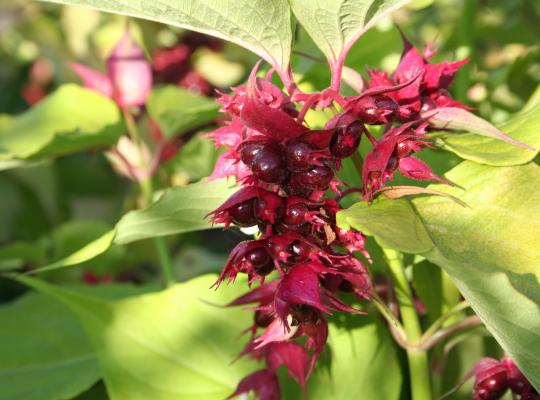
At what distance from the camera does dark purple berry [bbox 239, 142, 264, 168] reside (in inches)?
17.2

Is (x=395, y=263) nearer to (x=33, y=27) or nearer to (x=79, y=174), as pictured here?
(x=79, y=174)

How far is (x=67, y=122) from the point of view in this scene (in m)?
0.92

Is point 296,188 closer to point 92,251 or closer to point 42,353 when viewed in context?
point 92,251

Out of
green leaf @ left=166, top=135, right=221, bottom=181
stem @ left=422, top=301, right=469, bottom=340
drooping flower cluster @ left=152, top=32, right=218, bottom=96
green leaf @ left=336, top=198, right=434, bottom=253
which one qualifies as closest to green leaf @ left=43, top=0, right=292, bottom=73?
green leaf @ left=336, top=198, right=434, bottom=253

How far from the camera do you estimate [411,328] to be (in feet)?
1.83

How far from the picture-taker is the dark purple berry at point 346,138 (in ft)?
1.45

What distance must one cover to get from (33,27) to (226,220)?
1824 mm

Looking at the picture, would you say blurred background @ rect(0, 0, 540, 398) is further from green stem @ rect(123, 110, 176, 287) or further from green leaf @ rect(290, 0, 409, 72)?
green leaf @ rect(290, 0, 409, 72)

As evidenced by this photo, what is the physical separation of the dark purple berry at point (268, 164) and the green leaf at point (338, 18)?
9 centimetres

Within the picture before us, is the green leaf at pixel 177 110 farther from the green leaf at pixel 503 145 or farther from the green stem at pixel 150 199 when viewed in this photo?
the green leaf at pixel 503 145

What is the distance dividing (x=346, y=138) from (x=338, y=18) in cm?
8

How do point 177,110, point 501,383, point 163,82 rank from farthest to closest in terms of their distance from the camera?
point 163,82
point 177,110
point 501,383

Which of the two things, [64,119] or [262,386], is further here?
[64,119]

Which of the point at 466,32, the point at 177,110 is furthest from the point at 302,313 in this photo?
the point at 466,32
